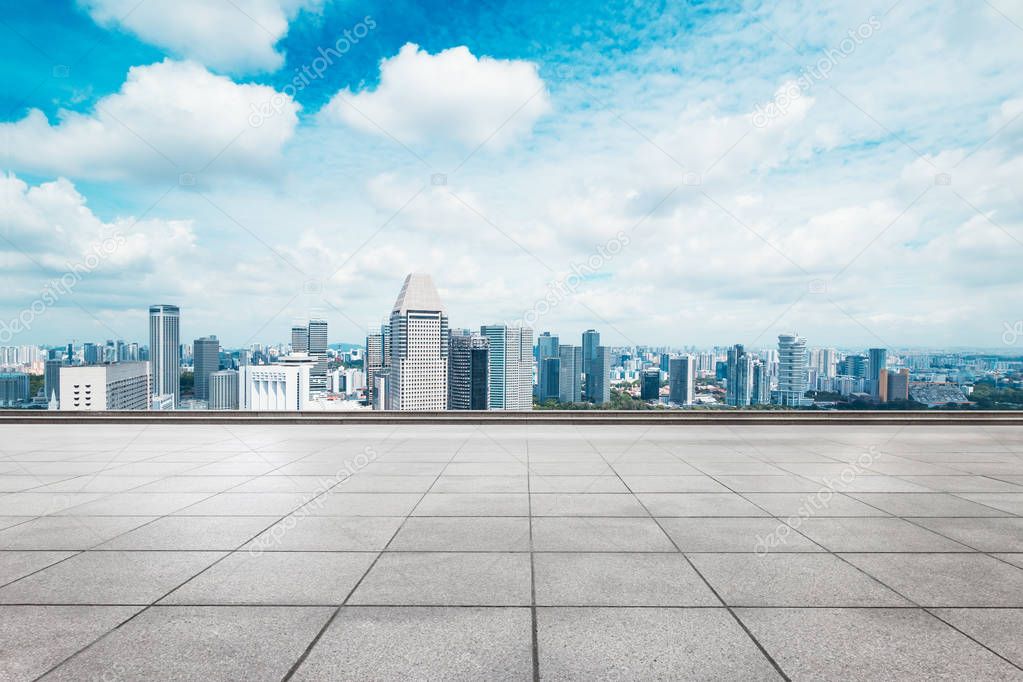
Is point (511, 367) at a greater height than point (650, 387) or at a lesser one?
greater

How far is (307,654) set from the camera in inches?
145

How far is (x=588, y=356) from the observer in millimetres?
37844

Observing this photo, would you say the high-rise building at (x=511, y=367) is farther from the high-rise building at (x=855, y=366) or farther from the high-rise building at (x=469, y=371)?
the high-rise building at (x=855, y=366)

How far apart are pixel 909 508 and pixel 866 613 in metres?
4.14

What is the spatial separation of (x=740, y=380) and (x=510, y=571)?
22.9 metres

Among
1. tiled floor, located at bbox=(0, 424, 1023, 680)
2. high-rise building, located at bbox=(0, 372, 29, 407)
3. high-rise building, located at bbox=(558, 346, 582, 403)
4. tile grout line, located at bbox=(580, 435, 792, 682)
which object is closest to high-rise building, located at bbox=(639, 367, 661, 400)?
high-rise building, located at bbox=(558, 346, 582, 403)

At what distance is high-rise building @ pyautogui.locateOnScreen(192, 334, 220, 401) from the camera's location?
31.1 m

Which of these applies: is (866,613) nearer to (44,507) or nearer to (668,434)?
(44,507)

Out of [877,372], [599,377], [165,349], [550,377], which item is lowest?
[550,377]

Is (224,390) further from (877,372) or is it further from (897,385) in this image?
(877,372)

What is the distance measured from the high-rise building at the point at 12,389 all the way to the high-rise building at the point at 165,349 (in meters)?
8.25

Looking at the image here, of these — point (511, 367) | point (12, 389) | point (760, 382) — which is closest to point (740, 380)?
point (760, 382)

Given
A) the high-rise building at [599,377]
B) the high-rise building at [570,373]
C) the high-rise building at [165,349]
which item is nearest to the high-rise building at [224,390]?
the high-rise building at [165,349]

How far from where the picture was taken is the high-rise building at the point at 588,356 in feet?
115
